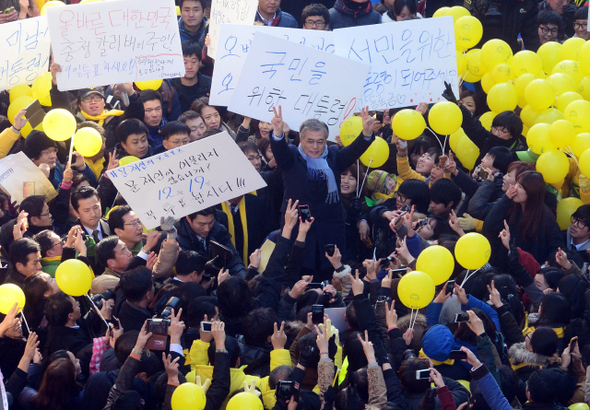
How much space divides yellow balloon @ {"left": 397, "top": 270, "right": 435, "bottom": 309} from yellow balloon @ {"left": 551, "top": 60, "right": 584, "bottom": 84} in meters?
3.22

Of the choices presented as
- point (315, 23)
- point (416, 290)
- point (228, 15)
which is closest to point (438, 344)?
point (416, 290)

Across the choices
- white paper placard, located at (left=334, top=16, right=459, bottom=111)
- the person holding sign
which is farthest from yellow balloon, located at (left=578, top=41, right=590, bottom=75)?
the person holding sign

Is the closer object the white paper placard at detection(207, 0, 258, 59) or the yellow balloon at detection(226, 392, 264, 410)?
the yellow balloon at detection(226, 392, 264, 410)

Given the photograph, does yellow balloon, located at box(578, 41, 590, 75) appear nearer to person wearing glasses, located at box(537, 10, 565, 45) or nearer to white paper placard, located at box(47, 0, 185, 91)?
person wearing glasses, located at box(537, 10, 565, 45)

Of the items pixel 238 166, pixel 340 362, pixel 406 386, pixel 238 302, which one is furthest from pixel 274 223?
pixel 406 386

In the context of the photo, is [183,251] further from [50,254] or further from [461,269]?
[461,269]

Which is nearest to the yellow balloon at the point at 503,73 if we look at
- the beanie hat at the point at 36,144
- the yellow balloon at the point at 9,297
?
the beanie hat at the point at 36,144

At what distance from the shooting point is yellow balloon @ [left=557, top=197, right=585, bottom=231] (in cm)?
709

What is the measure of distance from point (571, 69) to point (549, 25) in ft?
5.28

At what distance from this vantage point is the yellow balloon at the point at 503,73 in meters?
7.88

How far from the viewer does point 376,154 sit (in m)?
7.42

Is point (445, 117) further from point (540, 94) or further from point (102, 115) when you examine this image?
point (102, 115)

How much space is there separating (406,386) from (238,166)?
2665 millimetres

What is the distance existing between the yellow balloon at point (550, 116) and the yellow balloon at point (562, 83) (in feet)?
0.63
